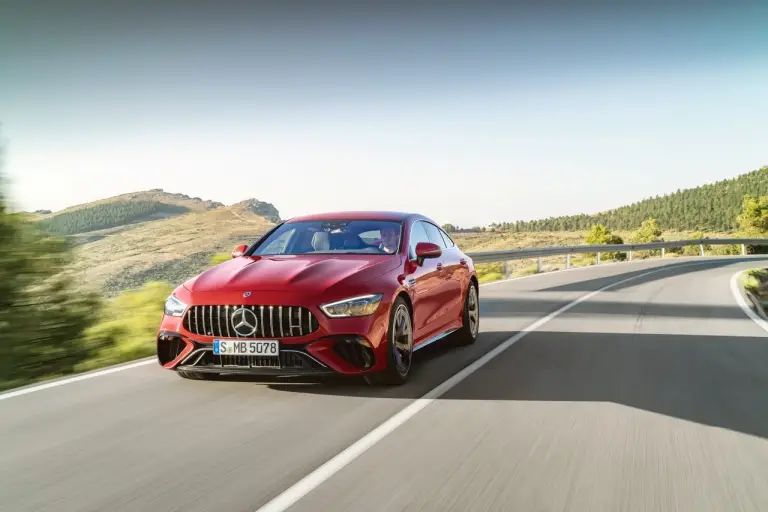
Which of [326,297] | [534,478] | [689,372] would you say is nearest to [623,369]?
[689,372]

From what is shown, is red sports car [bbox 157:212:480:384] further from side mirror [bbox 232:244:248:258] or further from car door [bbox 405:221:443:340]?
side mirror [bbox 232:244:248:258]

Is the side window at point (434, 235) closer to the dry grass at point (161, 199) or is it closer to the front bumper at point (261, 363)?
the front bumper at point (261, 363)

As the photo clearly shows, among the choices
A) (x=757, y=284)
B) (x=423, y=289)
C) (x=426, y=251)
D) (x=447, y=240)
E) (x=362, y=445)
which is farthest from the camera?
(x=757, y=284)

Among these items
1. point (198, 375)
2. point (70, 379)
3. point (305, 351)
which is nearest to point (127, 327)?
point (70, 379)

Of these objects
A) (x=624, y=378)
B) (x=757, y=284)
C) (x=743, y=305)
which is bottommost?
(x=757, y=284)

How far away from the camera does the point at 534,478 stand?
4504 mm

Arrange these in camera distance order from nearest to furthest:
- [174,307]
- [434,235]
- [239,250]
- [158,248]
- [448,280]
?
[174,307]
[239,250]
[448,280]
[434,235]
[158,248]

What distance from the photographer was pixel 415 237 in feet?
28.6

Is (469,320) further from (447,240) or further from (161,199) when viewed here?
(161,199)

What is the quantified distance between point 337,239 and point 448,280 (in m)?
1.63

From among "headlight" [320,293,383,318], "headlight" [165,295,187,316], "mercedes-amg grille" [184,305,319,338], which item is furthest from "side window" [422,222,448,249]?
"headlight" [165,295,187,316]

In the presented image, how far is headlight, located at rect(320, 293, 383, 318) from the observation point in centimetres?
661

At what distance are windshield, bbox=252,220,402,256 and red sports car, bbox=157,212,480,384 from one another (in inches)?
2.7

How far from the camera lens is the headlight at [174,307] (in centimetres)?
680
